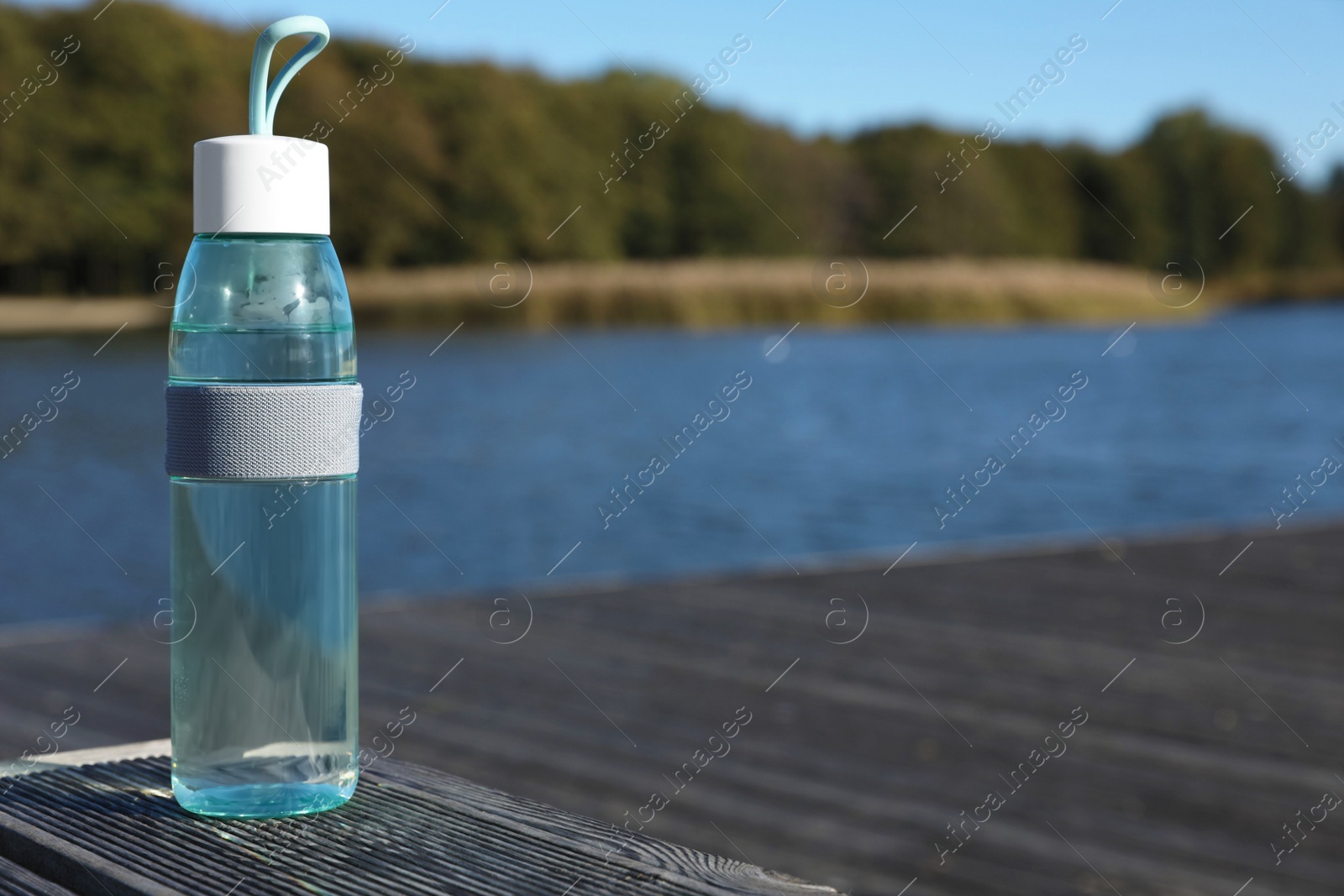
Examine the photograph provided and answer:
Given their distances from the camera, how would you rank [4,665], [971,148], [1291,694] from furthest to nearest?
[971,148] → [4,665] → [1291,694]

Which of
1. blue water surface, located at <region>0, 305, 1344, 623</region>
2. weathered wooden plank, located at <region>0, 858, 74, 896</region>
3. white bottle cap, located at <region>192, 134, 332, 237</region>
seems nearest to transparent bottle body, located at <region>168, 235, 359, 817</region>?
white bottle cap, located at <region>192, 134, 332, 237</region>

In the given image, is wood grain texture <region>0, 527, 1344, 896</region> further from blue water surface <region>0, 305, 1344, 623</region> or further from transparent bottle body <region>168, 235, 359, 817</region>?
transparent bottle body <region>168, 235, 359, 817</region>

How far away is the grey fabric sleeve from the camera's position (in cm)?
88

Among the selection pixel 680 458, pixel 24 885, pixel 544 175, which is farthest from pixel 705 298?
pixel 24 885

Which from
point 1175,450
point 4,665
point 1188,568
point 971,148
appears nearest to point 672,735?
point 4,665

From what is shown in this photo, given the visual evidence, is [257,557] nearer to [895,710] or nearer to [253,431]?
[253,431]

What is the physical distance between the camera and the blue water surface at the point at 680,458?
8.88m

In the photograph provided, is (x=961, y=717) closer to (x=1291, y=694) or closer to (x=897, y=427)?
(x=1291, y=694)

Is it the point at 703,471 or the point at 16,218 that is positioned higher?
the point at 16,218

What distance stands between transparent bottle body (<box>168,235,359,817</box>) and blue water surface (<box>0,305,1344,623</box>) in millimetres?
4134

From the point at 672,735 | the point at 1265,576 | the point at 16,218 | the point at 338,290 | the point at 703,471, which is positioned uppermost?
the point at 16,218

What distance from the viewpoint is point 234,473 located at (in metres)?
0.88

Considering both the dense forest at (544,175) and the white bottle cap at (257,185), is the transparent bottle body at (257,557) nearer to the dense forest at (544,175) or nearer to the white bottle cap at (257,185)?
the white bottle cap at (257,185)

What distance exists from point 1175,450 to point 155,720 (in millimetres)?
11744
